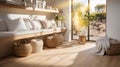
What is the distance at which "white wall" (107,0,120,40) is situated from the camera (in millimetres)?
5883

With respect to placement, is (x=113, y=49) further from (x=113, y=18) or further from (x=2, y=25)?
(x=2, y=25)

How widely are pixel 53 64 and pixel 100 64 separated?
103cm

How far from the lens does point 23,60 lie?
4066mm

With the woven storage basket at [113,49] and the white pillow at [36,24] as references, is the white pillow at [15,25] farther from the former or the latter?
the woven storage basket at [113,49]

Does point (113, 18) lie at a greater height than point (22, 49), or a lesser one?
greater

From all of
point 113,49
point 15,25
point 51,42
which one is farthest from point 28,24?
point 113,49

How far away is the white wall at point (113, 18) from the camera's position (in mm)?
5883

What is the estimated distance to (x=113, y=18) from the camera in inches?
236

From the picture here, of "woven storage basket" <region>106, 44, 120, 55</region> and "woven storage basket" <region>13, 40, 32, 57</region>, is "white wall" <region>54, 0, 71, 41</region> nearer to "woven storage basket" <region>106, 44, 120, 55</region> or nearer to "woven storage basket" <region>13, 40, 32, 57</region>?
"woven storage basket" <region>106, 44, 120, 55</region>

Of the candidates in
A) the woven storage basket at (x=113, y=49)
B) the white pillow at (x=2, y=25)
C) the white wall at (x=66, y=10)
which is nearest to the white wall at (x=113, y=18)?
the woven storage basket at (x=113, y=49)

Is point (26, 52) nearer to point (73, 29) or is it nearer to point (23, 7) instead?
point (23, 7)

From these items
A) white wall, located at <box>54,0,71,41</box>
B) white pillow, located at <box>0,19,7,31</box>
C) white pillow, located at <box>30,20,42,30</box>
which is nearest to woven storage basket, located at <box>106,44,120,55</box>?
white pillow, located at <box>30,20,42,30</box>

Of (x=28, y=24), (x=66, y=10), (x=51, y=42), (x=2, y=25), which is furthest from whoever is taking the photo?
(x=66, y=10)

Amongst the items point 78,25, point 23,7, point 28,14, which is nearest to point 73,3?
point 78,25
